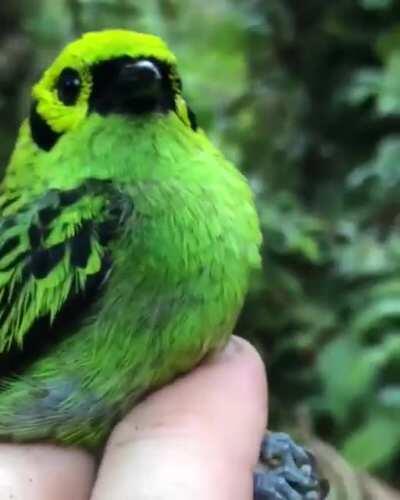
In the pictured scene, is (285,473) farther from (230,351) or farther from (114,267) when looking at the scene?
(114,267)

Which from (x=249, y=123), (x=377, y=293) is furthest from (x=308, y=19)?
(x=377, y=293)

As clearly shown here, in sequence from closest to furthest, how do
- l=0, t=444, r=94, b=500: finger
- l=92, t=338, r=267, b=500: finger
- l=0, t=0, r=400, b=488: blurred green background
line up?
l=92, t=338, r=267, b=500: finger
l=0, t=444, r=94, b=500: finger
l=0, t=0, r=400, b=488: blurred green background

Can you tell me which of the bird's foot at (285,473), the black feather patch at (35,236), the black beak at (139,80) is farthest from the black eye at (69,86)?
the bird's foot at (285,473)

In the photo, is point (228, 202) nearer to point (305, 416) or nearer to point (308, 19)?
point (305, 416)

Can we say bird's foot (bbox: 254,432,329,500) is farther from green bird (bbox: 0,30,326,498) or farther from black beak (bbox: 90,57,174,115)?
black beak (bbox: 90,57,174,115)

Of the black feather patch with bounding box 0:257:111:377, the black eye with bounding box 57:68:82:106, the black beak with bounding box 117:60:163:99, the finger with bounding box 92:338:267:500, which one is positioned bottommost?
the finger with bounding box 92:338:267:500

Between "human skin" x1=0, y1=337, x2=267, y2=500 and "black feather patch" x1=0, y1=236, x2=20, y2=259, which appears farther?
"black feather patch" x1=0, y1=236, x2=20, y2=259

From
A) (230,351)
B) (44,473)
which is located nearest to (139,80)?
(230,351)

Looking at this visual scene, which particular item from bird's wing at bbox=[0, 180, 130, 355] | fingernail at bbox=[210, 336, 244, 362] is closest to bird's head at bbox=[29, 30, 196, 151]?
bird's wing at bbox=[0, 180, 130, 355]
